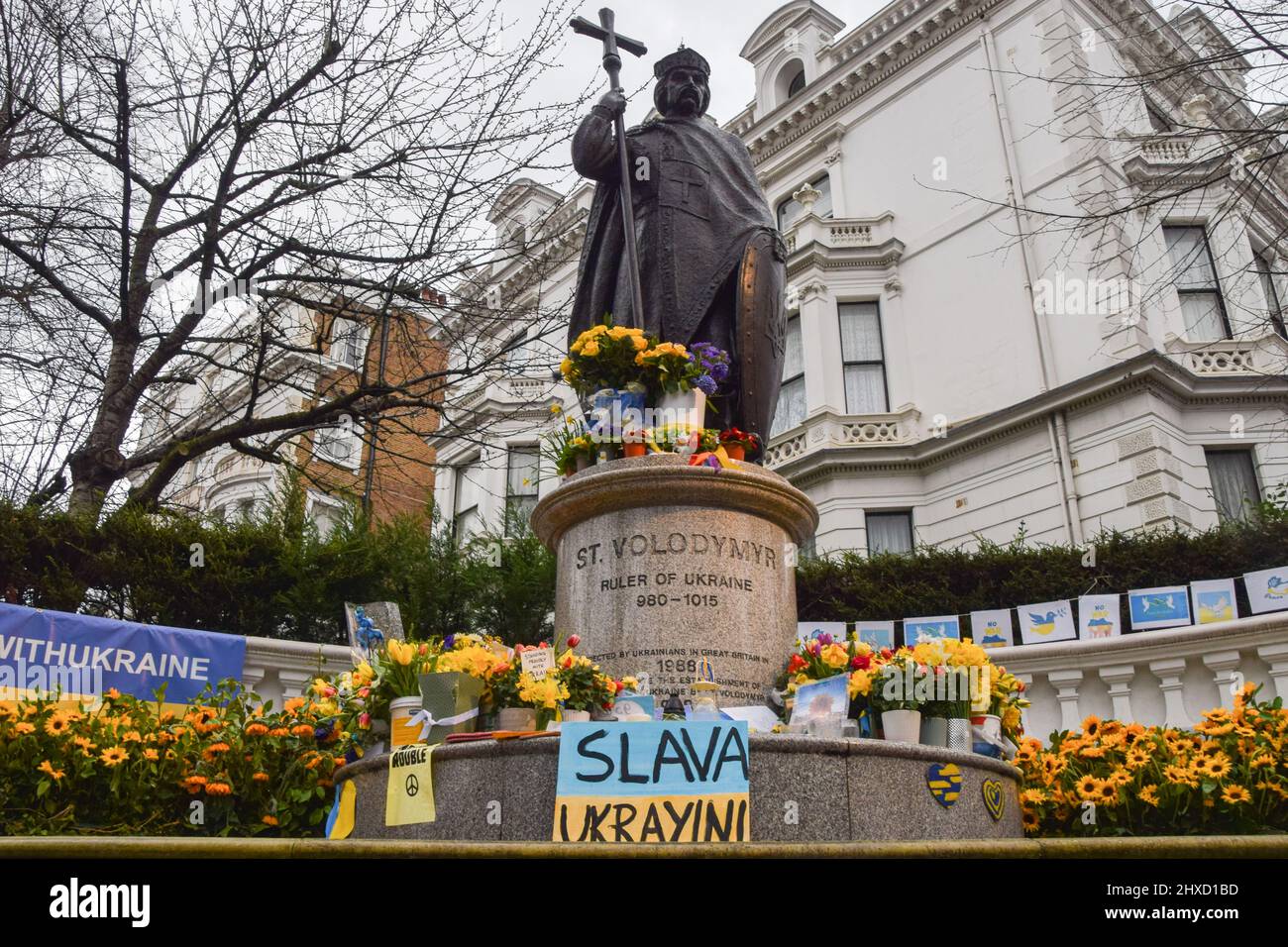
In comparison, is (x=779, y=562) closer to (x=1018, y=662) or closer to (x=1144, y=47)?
(x=1018, y=662)

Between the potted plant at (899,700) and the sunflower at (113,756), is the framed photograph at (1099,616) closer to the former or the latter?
the potted plant at (899,700)

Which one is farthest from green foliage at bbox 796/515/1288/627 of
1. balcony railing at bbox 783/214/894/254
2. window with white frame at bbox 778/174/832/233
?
window with white frame at bbox 778/174/832/233

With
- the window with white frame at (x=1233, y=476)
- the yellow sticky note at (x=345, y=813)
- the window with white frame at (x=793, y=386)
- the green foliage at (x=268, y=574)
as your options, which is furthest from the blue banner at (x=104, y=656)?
the window with white frame at (x=1233, y=476)

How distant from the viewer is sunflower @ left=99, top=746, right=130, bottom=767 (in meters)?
6.30

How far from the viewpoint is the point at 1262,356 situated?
71.8 feet

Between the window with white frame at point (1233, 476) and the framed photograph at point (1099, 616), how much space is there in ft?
32.1

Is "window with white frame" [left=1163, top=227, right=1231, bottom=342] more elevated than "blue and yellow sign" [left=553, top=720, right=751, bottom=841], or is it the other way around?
"window with white frame" [left=1163, top=227, right=1231, bottom=342]

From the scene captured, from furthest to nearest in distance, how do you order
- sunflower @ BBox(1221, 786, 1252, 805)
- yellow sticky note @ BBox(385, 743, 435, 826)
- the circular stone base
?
sunflower @ BBox(1221, 786, 1252, 805) → yellow sticky note @ BBox(385, 743, 435, 826) → the circular stone base

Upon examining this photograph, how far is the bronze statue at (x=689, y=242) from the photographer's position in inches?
336

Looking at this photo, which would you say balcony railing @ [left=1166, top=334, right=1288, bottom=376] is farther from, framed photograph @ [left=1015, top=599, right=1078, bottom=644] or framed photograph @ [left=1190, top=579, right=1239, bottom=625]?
framed photograph @ [left=1190, top=579, right=1239, bottom=625]

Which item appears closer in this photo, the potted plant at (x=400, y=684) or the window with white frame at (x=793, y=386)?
the potted plant at (x=400, y=684)

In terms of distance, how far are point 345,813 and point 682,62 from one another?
697 centimetres

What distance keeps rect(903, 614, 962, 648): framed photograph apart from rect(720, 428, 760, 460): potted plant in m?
6.93
